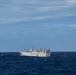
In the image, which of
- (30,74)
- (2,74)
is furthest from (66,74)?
(2,74)

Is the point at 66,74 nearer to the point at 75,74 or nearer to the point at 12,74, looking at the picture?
the point at 75,74

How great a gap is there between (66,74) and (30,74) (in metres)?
7.36

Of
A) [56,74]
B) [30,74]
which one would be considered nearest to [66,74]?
[56,74]

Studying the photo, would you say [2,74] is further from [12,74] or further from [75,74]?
[75,74]

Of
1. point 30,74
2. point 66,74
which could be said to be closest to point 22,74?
point 30,74

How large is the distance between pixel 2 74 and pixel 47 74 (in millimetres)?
8694

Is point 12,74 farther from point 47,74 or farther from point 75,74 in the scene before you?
point 75,74

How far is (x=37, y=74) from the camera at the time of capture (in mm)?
81750

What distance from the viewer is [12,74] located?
8044cm

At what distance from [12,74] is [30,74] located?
4.17 meters

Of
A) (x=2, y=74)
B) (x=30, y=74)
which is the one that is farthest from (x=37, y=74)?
(x=2, y=74)

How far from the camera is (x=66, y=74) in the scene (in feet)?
264

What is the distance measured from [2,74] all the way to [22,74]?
3.92 m

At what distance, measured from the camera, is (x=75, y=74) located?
78.4 metres
